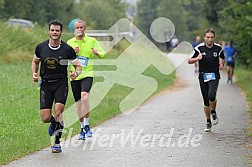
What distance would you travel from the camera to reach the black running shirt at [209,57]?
43.8 feet

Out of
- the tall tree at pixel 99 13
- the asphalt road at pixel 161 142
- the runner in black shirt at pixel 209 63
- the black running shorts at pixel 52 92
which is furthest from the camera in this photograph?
the tall tree at pixel 99 13

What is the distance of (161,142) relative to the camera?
11.7 metres

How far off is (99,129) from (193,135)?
80.5 inches

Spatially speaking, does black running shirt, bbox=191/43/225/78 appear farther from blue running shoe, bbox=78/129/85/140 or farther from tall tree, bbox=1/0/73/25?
tall tree, bbox=1/0/73/25

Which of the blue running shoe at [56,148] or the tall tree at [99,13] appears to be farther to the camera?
the tall tree at [99,13]

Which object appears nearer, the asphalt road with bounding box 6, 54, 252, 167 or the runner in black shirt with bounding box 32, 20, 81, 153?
the asphalt road with bounding box 6, 54, 252, 167

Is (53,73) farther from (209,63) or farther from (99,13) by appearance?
(99,13)

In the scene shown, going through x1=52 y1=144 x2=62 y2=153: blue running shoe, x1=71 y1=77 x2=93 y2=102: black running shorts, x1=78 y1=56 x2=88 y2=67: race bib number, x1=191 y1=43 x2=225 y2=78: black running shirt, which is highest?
x1=78 y1=56 x2=88 y2=67: race bib number

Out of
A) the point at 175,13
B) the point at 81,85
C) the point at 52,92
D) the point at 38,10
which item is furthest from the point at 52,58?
the point at 175,13

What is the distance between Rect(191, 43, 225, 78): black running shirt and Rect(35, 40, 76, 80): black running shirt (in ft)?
12.1

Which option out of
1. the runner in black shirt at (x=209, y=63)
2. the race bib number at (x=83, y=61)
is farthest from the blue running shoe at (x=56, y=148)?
the runner in black shirt at (x=209, y=63)

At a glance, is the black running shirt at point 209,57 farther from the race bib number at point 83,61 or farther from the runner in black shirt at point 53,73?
the runner in black shirt at point 53,73

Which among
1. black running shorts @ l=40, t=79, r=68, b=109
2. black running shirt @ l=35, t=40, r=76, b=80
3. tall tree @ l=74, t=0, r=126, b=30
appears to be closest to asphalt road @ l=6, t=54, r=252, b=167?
black running shorts @ l=40, t=79, r=68, b=109

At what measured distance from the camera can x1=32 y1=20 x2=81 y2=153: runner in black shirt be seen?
409 inches
